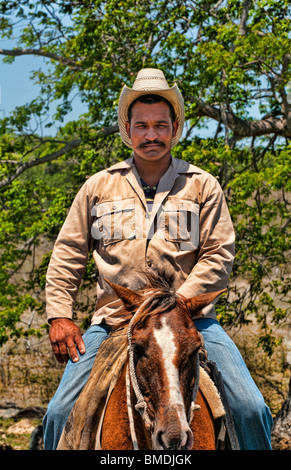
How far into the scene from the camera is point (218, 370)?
114 inches

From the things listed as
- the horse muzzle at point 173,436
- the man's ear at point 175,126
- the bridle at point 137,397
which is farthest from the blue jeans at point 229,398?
the man's ear at point 175,126

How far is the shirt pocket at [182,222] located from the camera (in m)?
3.31

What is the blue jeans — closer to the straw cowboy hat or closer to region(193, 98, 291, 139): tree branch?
the straw cowboy hat

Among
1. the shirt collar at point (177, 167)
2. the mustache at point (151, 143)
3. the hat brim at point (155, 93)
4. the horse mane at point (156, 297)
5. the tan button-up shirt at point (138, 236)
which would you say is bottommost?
the horse mane at point (156, 297)

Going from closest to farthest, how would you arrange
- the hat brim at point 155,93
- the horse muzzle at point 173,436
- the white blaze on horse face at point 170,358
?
the horse muzzle at point 173,436 → the white blaze on horse face at point 170,358 → the hat brim at point 155,93

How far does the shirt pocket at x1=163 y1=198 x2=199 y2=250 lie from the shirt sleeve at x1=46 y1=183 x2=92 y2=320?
1.86 feet

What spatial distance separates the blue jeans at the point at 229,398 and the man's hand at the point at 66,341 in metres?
0.06

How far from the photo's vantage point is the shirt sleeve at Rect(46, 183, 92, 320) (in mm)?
3283

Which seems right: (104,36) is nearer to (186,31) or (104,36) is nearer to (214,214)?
(186,31)

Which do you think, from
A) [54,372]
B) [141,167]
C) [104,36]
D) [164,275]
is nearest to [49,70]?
[104,36]

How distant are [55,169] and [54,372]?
53.3 ft

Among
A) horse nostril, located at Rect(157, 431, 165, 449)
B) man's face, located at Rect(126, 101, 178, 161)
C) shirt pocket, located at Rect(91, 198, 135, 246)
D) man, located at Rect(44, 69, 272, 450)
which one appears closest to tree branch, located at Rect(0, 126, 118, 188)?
man, located at Rect(44, 69, 272, 450)

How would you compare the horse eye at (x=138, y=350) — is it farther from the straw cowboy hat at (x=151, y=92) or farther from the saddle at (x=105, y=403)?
the straw cowboy hat at (x=151, y=92)

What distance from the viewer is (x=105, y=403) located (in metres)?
2.68
